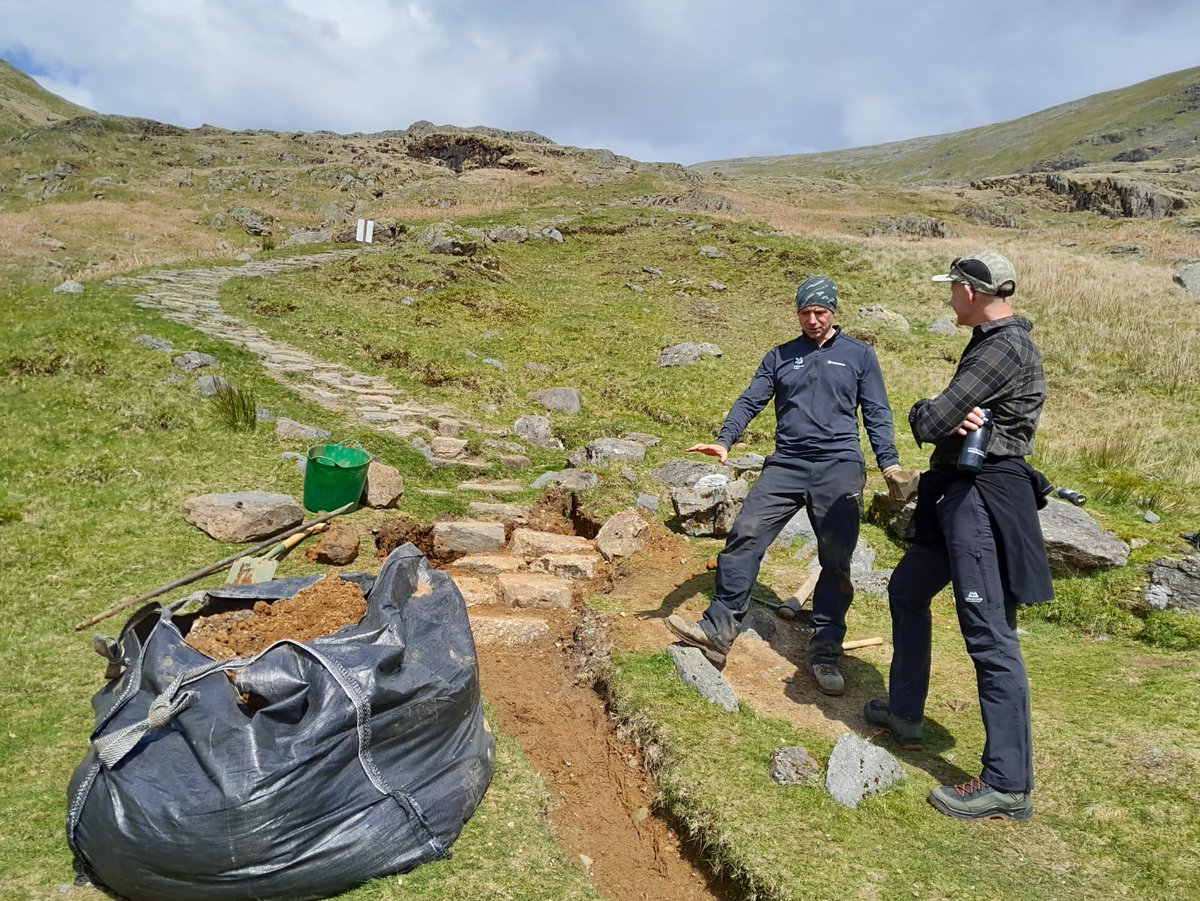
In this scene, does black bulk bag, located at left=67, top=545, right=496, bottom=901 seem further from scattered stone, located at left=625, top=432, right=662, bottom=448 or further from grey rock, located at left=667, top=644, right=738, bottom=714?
scattered stone, located at left=625, top=432, right=662, bottom=448

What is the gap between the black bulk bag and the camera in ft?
8.72

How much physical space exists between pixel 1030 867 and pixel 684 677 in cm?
207

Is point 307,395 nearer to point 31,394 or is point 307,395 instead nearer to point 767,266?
point 31,394

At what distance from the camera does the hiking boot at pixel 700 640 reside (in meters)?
4.83

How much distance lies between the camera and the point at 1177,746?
153 inches

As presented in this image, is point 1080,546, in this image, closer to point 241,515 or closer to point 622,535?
point 622,535

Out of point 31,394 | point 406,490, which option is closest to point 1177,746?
point 406,490

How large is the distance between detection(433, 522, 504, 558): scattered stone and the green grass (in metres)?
0.65

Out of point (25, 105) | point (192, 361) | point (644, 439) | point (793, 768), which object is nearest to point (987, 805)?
point (793, 768)

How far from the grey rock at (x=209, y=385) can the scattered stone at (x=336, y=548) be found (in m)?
3.56

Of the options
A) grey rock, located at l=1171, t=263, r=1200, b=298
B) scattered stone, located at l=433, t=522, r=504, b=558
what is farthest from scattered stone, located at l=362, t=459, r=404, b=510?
grey rock, located at l=1171, t=263, r=1200, b=298

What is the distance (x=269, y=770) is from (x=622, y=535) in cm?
448

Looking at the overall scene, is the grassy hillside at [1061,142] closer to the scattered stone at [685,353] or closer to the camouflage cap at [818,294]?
the scattered stone at [685,353]

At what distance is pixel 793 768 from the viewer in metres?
3.79
